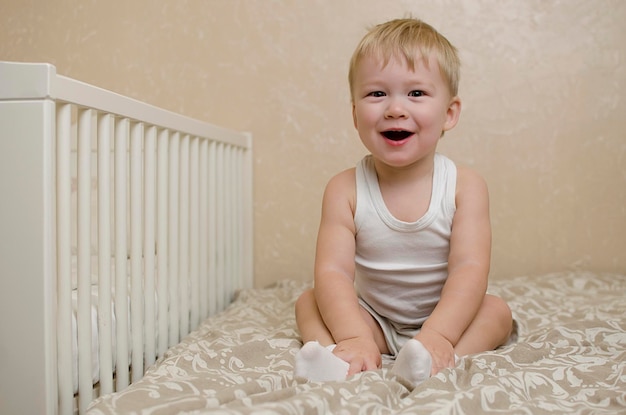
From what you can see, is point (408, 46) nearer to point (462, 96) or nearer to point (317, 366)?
point (317, 366)

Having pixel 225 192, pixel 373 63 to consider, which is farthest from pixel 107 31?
pixel 373 63

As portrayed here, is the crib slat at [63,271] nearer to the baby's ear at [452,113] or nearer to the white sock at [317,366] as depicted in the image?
the white sock at [317,366]

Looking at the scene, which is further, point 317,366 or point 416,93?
point 416,93

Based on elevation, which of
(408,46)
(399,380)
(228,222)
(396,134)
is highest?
(408,46)

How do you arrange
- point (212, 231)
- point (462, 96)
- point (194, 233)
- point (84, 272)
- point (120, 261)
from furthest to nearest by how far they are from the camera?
point (462, 96) < point (212, 231) < point (194, 233) < point (120, 261) < point (84, 272)

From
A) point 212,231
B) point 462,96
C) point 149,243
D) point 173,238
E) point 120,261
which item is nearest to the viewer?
point 120,261

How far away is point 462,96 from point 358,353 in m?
1.07

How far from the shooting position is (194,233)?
1323 millimetres

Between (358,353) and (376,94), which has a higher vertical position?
(376,94)

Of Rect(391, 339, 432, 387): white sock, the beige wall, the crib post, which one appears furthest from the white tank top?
the beige wall

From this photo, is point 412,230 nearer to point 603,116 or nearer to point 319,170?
point 319,170

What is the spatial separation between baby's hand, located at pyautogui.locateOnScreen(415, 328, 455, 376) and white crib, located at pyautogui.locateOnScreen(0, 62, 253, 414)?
45 cm

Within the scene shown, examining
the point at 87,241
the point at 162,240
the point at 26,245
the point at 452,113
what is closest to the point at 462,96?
the point at 452,113

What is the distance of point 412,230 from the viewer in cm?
108
